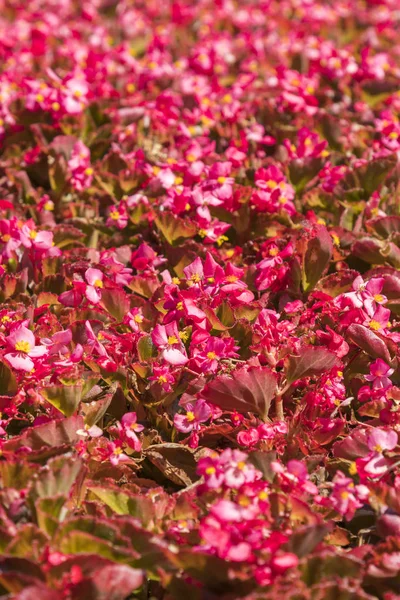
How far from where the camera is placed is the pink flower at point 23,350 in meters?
2.10

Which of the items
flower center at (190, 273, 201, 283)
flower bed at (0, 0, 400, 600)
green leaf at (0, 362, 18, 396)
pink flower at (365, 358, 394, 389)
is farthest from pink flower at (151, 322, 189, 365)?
pink flower at (365, 358, 394, 389)

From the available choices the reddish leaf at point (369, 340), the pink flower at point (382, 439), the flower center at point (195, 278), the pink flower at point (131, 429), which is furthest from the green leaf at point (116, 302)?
the pink flower at point (382, 439)

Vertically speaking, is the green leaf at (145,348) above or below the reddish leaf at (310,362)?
below

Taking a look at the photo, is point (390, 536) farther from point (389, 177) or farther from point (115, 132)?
point (115, 132)

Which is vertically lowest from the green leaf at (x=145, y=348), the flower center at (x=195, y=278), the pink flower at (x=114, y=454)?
the pink flower at (x=114, y=454)

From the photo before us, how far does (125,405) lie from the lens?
7.44ft

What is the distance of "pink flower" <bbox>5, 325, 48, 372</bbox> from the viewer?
210 centimetres

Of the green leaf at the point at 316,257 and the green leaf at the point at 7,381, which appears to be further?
the green leaf at the point at 316,257

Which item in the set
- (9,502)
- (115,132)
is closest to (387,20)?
(115,132)

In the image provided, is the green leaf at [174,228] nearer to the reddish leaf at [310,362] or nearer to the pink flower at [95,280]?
the pink flower at [95,280]

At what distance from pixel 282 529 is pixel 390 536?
23 centimetres

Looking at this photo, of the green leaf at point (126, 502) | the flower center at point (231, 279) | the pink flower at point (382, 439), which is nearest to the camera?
the green leaf at point (126, 502)

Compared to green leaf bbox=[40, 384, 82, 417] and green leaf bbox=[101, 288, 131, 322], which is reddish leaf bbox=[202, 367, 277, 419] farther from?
green leaf bbox=[101, 288, 131, 322]

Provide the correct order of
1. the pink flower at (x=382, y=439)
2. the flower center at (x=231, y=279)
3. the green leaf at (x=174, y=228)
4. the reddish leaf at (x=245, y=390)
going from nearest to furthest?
1. the pink flower at (x=382, y=439)
2. the reddish leaf at (x=245, y=390)
3. the flower center at (x=231, y=279)
4. the green leaf at (x=174, y=228)
